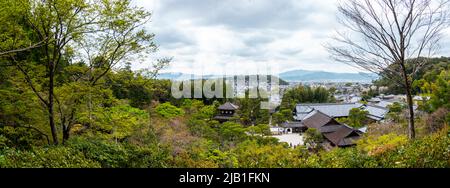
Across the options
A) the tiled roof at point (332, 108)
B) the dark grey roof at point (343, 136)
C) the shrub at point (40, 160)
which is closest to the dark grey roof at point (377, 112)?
the tiled roof at point (332, 108)

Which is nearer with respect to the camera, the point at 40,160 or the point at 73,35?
the point at 40,160

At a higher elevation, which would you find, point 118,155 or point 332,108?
point 118,155

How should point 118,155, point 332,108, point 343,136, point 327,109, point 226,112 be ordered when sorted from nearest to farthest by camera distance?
point 118,155, point 343,136, point 226,112, point 327,109, point 332,108

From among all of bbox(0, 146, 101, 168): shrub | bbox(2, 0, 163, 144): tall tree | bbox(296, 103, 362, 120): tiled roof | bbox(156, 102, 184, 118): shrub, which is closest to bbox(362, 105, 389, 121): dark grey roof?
bbox(296, 103, 362, 120): tiled roof

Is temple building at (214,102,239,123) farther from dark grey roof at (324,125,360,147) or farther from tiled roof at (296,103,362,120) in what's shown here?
tiled roof at (296,103,362,120)

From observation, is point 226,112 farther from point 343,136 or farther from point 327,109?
point 327,109

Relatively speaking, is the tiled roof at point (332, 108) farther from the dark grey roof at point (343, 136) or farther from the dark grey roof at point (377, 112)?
the dark grey roof at point (343, 136)

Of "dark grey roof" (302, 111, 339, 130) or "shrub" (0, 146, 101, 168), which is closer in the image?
"shrub" (0, 146, 101, 168)

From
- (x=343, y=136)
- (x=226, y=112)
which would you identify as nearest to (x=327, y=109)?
(x=226, y=112)

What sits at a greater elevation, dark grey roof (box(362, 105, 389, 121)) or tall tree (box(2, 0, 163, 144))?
tall tree (box(2, 0, 163, 144))
